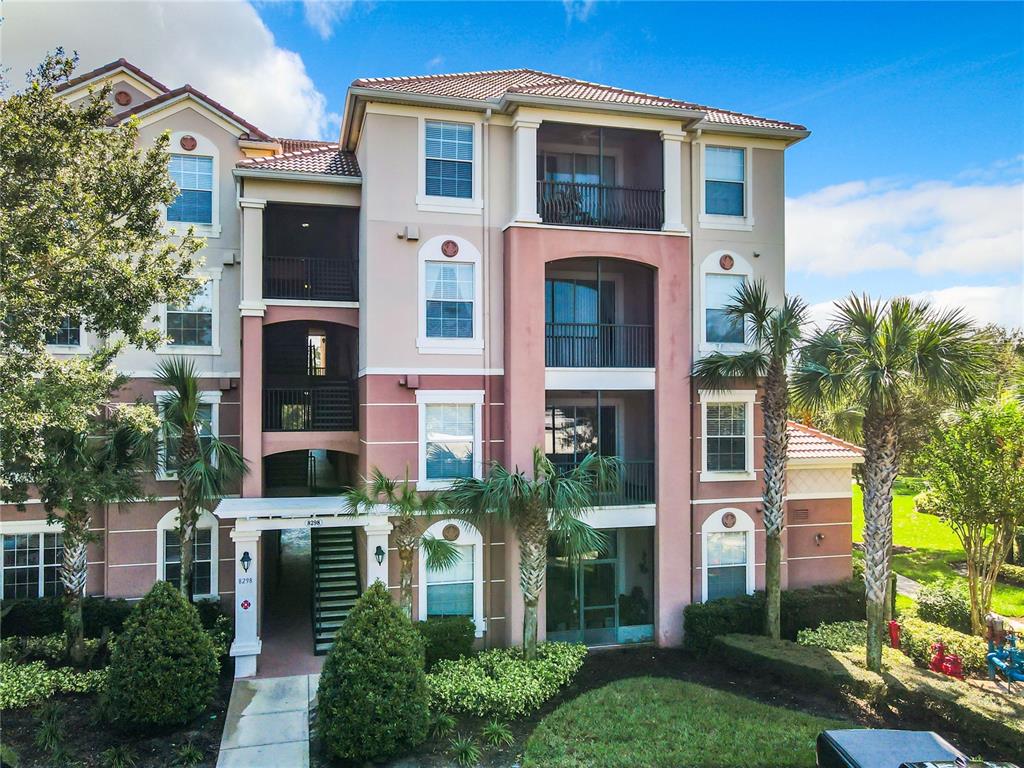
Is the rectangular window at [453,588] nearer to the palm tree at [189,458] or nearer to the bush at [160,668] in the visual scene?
the bush at [160,668]

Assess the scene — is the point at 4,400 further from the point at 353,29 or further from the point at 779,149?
the point at 779,149

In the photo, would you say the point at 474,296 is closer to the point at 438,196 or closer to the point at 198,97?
the point at 438,196

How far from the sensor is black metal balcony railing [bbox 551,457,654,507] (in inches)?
614

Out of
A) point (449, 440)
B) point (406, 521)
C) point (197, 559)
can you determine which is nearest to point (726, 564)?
point (449, 440)

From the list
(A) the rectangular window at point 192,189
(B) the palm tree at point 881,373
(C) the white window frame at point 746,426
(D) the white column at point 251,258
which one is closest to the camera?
(B) the palm tree at point 881,373

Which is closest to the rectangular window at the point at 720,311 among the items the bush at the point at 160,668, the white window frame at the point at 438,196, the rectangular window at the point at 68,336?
the white window frame at the point at 438,196

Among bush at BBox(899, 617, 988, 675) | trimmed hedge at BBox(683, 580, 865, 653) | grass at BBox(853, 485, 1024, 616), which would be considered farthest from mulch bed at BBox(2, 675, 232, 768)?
grass at BBox(853, 485, 1024, 616)

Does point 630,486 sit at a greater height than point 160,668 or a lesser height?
greater

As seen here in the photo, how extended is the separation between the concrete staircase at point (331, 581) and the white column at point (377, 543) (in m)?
1.79

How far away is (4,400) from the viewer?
10.1 meters

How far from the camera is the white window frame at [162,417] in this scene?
49.9 feet

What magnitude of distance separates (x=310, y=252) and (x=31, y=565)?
10521 mm

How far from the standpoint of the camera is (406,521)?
13375 mm

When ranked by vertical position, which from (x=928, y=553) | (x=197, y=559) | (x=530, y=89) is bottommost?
(x=928, y=553)
